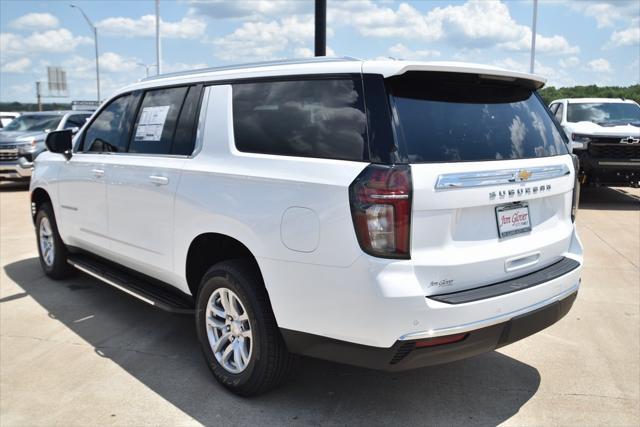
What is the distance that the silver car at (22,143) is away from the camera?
45.3 ft

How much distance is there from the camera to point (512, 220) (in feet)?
10.1

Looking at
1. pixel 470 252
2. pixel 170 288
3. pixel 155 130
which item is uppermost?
pixel 155 130

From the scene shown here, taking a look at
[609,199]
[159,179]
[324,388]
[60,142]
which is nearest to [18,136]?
[60,142]

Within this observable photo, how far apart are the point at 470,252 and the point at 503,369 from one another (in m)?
1.41

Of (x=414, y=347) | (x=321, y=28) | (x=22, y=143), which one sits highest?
(x=321, y=28)

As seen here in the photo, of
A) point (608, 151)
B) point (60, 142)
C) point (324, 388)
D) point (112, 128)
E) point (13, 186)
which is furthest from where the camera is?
point (13, 186)

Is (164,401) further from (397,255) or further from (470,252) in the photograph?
(470,252)

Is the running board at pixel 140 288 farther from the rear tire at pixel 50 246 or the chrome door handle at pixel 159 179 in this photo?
the chrome door handle at pixel 159 179

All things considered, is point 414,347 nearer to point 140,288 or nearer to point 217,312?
point 217,312

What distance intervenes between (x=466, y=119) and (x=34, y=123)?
50.6 ft

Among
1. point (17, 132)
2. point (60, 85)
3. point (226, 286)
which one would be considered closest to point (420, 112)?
point (226, 286)

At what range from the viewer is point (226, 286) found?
340cm

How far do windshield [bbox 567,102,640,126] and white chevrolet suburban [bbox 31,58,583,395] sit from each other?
31.3 ft

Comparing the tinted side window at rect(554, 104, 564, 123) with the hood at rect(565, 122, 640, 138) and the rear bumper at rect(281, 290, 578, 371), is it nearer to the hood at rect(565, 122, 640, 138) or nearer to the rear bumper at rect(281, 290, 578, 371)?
the hood at rect(565, 122, 640, 138)
